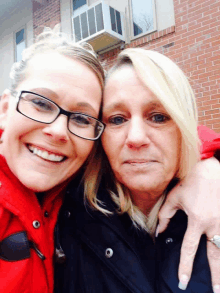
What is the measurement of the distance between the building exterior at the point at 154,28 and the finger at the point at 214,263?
3080mm

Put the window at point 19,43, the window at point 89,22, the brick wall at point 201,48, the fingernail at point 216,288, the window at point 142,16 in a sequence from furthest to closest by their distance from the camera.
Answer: the window at point 19,43 < the window at point 89,22 < the window at point 142,16 < the brick wall at point 201,48 < the fingernail at point 216,288

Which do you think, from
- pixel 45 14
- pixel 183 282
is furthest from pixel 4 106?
pixel 45 14

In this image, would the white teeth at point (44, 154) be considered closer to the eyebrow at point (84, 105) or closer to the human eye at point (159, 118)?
the eyebrow at point (84, 105)

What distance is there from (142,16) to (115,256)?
4.81 m

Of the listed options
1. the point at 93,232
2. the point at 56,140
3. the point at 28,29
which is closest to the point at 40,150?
the point at 56,140

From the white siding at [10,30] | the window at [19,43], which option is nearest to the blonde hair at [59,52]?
the white siding at [10,30]

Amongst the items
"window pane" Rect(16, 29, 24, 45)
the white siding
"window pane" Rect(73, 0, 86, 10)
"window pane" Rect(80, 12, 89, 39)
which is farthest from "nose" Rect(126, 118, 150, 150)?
"window pane" Rect(16, 29, 24, 45)

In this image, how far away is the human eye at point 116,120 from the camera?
1.41 metres

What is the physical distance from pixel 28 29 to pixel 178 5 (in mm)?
4252

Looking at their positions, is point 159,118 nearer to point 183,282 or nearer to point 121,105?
point 121,105

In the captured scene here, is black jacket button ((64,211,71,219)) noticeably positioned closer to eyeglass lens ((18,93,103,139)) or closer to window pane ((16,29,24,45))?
eyeglass lens ((18,93,103,139))

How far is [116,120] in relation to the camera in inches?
56.6

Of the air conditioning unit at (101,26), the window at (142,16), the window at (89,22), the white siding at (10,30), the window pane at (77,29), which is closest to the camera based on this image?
the window at (142,16)

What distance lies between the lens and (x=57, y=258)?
129 cm
